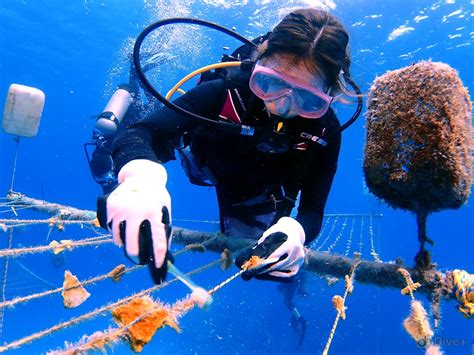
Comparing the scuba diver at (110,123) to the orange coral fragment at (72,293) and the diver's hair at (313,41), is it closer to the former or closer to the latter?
the diver's hair at (313,41)

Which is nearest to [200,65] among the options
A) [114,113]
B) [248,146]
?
[114,113]

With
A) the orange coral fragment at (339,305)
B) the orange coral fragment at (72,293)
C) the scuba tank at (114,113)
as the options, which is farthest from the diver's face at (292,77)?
the scuba tank at (114,113)

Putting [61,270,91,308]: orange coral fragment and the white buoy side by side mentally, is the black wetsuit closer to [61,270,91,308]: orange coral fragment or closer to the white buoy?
[61,270,91,308]: orange coral fragment

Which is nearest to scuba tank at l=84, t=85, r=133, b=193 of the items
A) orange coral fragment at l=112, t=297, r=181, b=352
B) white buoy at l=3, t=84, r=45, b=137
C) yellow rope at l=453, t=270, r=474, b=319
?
white buoy at l=3, t=84, r=45, b=137

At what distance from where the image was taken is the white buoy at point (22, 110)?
268 inches

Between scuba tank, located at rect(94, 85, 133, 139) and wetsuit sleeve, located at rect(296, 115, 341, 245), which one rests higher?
scuba tank, located at rect(94, 85, 133, 139)

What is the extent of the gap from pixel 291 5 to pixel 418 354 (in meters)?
28.3

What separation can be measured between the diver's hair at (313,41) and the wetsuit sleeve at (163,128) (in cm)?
55

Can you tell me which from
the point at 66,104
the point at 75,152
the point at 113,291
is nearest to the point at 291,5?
the point at 113,291

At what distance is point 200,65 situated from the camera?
2592cm

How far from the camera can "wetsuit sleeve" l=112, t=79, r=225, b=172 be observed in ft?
6.29

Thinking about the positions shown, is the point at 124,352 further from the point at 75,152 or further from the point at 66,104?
the point at 75,152

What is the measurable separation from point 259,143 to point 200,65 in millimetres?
25073

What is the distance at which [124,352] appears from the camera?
552 inches
